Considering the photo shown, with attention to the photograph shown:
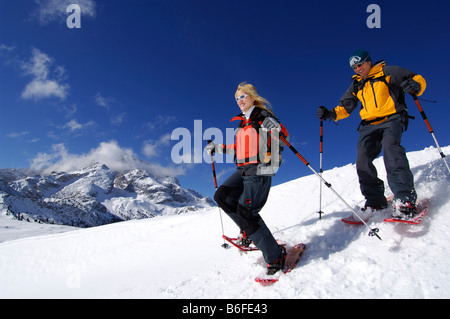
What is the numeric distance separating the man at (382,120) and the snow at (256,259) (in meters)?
0.48

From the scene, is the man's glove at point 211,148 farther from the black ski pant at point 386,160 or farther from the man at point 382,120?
the black ski pant at point 386,160

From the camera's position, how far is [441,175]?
463 cm

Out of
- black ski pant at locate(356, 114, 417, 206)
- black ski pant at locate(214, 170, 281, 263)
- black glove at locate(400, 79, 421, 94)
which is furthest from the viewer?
black glove at locate(400, 79, 421, 94)

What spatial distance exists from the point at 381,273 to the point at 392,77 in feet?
10.7

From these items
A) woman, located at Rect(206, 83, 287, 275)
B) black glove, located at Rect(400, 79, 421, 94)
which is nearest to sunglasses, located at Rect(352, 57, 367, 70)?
black glove, located at Rect(400, 79, 421, 94)

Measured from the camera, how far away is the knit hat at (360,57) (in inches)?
173

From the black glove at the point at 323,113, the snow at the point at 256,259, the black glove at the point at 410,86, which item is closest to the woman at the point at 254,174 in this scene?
the snow at the point at 256,259

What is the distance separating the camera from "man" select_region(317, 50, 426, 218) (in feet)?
12.3

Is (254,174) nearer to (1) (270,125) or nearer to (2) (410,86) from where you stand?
(1) (270,125)

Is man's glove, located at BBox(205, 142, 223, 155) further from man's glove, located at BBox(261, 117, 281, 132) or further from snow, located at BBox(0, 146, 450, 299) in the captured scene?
snow, located at BBox(0, 146, 450, 299)

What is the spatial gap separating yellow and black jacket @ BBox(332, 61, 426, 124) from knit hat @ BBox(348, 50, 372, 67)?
0.66ft

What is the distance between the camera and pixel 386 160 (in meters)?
3.99
